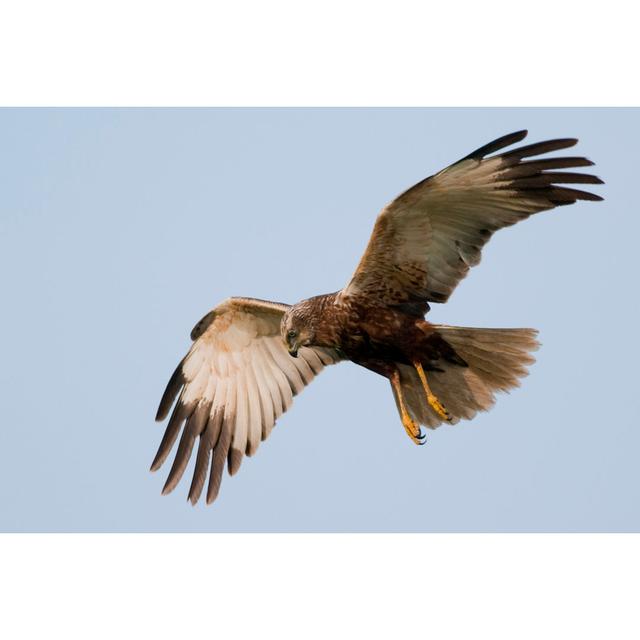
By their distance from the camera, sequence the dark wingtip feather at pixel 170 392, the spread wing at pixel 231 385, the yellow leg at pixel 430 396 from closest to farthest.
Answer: the yellow leg at pixel 430 396
the spread wing at pixel 231 385
the dark wingtip feather at pixel 170 392

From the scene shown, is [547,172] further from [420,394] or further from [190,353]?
[190,353]

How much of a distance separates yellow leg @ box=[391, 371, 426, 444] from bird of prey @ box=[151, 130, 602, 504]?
0.01 meters

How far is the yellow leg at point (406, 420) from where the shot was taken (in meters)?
9.12

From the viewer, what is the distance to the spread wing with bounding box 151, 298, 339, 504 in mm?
10008

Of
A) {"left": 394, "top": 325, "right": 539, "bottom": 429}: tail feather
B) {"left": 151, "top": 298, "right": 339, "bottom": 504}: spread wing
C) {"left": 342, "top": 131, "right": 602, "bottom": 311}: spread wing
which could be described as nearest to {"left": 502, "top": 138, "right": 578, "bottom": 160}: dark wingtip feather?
{"left": 342, "top": 131, "right": 602, "bottom": 311}: spread wing

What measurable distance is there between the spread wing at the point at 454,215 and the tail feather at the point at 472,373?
0.43 metres

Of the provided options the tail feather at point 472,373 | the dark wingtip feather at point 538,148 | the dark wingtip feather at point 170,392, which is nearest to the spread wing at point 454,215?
the dark wingtip feather at point 538,148

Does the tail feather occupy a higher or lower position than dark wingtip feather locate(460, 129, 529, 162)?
lower

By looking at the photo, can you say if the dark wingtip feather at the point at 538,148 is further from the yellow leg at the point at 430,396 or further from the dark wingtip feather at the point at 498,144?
the yellow leg at the point at 430,396

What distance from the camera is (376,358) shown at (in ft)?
30.0

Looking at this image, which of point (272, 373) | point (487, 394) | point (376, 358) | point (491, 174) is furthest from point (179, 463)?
point (491, 174)

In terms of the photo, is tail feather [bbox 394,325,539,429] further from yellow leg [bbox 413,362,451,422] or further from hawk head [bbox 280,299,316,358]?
hawk head [bbox 280,299,316,358]

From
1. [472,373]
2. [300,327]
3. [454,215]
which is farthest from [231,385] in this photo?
[454,215]

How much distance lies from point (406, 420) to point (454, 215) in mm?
1840
